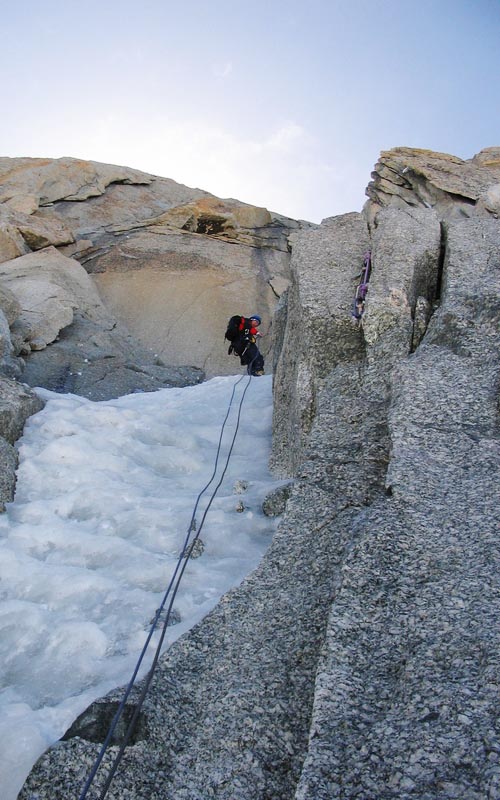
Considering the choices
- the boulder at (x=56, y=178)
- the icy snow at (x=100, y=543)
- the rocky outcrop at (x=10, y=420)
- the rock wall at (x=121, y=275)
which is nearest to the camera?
the icy snow at (x=100, y=543)

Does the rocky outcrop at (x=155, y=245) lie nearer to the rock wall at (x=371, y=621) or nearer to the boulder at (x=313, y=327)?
the boulder at (x=313, y=327)

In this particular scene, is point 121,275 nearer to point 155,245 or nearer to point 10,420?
point 155,245

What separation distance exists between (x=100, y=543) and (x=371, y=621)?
4179mm

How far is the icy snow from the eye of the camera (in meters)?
5.53

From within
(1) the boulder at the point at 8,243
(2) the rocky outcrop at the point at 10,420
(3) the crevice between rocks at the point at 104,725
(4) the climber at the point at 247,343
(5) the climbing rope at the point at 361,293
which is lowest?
(3) the crevice between rocks at the point at 104,725

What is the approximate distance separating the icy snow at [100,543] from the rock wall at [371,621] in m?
0.86

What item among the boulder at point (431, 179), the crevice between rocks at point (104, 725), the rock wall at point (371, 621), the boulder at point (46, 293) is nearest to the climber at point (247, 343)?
the boulder at point (46, 293)

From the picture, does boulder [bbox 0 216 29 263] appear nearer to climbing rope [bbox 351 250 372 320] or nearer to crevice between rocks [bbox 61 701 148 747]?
climbing rope [bbox 351 250 372 320]

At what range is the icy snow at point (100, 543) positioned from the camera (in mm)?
5527

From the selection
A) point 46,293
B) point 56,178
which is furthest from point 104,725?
point 56,178

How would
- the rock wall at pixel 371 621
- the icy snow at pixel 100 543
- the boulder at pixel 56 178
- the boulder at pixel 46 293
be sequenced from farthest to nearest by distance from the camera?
the boulder at pixel 56 178, the boulder at pixel 46 293, the icy snow at pixel 100 543, the rock wall at pixel 371 621

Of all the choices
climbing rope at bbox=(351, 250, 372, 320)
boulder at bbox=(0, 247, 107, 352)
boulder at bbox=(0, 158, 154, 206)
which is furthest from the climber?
boulder at bbox=(0, 158, 154, 206)

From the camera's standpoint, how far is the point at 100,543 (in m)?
7.64

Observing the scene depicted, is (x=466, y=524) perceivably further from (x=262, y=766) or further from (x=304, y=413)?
Result: (x=304, y=413)
